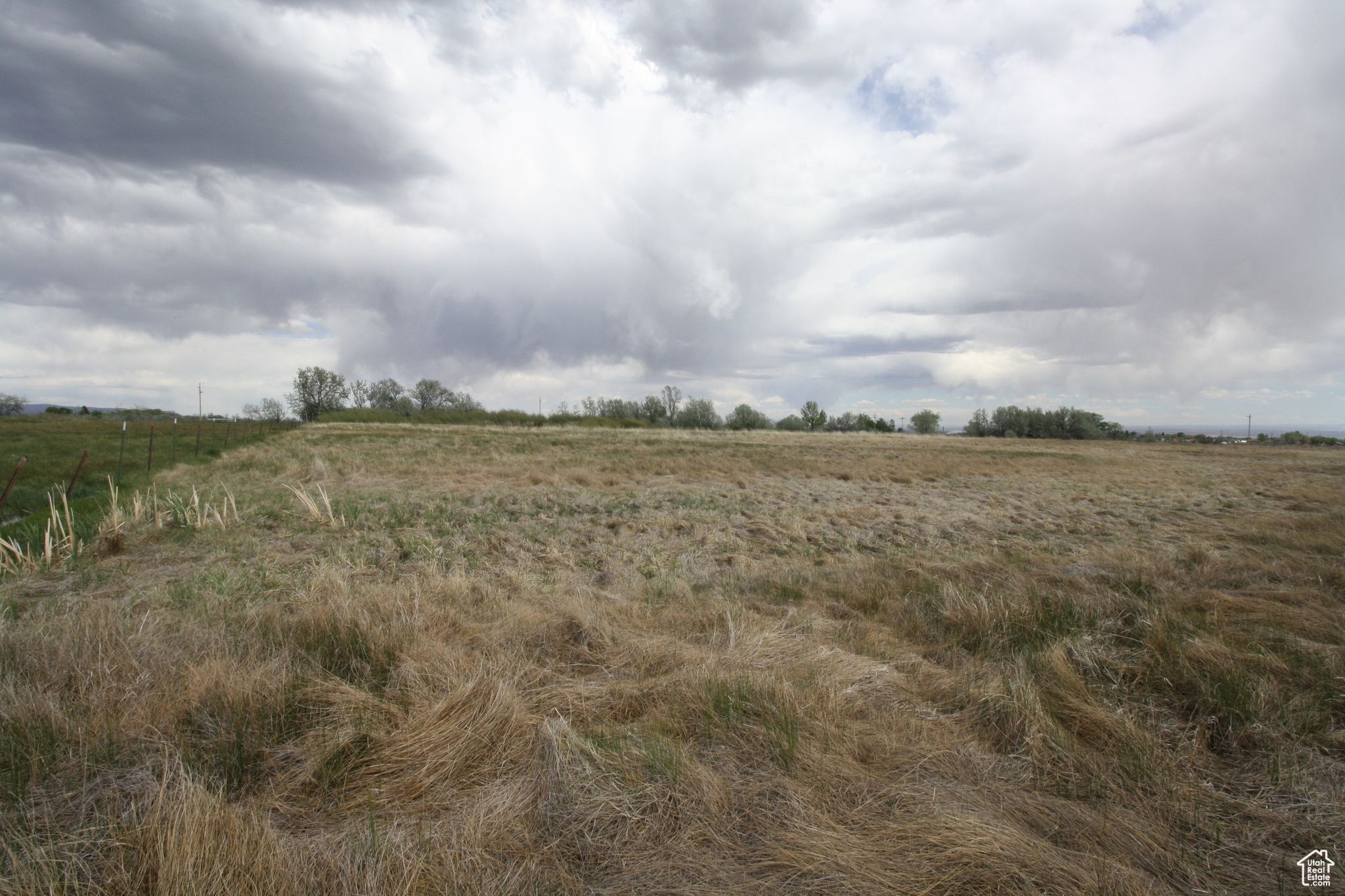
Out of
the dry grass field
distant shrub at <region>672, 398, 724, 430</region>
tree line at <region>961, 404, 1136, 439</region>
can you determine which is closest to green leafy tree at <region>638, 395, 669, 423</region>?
distant shrub at <region>672, 398, 724, 430</region>

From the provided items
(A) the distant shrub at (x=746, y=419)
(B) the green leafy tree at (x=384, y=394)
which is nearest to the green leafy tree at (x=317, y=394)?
(B) the green leafy tree at (x=384, y=394)

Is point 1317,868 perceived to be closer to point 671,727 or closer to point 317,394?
point 671,727

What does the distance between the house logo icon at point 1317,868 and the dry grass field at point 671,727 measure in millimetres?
65

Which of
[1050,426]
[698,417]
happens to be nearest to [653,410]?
[698,417]

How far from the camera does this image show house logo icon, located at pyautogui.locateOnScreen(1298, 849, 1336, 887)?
247cm

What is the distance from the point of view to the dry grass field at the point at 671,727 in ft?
8.17

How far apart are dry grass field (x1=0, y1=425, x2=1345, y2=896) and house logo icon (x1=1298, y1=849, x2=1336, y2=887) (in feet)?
0.21

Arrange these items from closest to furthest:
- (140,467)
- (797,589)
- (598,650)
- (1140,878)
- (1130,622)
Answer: (1140,878), (598,650), (1130,622), (797,589), (140,467)

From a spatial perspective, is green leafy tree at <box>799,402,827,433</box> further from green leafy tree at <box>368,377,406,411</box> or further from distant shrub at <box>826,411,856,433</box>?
green leafy tree at <box>368,377,406,411</box>

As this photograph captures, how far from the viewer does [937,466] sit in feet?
92.7

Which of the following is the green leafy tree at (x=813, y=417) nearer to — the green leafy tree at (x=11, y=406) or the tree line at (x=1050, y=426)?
the tree line at (x=1050, y=426)

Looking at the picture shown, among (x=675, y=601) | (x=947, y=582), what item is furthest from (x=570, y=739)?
(x=947, y=582)

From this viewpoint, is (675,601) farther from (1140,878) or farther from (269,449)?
(269,449)

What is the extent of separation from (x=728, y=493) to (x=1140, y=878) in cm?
1415
